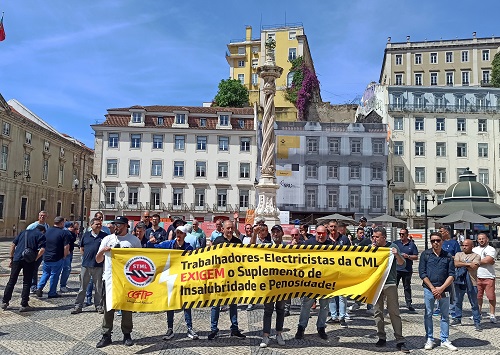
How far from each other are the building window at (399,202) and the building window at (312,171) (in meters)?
9.44

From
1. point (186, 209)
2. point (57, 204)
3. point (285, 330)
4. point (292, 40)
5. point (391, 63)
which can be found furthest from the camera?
point (391, 63)

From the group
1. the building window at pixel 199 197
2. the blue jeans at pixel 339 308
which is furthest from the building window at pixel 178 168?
the blue jeans at pixel 339 308

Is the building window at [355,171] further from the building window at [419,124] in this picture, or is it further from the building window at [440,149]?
the building window at [440,149]

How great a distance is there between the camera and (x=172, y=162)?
48.9 m

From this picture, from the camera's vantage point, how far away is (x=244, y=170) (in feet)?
161

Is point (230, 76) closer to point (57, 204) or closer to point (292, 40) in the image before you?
point (292, 40)

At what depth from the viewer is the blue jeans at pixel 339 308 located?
27.7ft

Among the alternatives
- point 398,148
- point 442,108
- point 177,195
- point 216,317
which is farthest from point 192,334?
point 442,108

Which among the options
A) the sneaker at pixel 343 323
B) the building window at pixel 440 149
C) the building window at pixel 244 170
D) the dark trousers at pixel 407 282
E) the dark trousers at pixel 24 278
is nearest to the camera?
the sneaker at pixel 343 323

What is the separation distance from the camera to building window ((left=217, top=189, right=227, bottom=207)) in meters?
48.7

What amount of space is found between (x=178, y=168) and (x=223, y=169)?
499cm

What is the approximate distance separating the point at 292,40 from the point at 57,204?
126 ft

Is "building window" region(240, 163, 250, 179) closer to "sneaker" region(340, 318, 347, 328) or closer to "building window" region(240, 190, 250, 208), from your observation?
"building window" region(240, 190, 250, 208)

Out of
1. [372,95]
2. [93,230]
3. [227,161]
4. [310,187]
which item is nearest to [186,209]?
[227,161]
